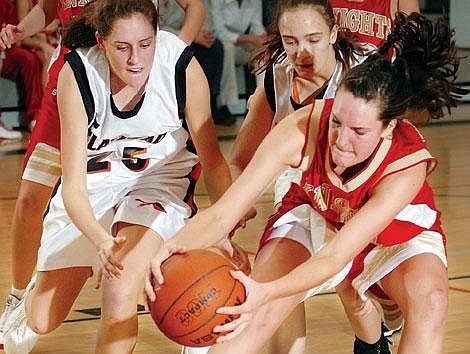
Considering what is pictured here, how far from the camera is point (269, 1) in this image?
1120 cm

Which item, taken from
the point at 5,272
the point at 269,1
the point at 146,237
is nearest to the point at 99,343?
the point at 146,237

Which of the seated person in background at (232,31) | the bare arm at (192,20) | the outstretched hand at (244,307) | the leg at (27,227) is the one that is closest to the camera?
the outstretched hand at (244,307)

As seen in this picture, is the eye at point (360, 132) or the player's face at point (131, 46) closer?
the eye at point (360, 132)

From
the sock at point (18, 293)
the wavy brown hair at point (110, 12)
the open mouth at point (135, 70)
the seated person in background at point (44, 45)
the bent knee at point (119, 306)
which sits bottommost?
the seated person in background at point (44, 45)

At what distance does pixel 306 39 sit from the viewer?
358cm

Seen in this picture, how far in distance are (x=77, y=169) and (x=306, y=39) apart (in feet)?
2.76

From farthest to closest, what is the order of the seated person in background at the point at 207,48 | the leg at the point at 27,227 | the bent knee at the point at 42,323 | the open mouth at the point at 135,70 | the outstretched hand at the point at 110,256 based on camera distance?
1. the seated person in background at the point at 207,48
2. the leg at the point at 27,227
3. the bent knee at the point at 42,323
4. the open mouth at the point at 135,70
5. the outstretched hand at the point at 110,256

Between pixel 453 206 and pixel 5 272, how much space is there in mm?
2792

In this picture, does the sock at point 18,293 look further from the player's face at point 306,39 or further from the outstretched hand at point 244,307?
the outstretched hand at point 244,307

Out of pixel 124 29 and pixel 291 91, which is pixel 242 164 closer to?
pixel 291 91

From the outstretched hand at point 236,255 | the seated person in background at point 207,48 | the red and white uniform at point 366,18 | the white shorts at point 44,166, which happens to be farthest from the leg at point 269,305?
the seated person in background at point 207,48

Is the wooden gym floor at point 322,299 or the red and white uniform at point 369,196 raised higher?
the red and white uniform at point 369,196

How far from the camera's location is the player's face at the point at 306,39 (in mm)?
3582

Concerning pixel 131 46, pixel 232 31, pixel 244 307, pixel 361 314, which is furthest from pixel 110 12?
pixel 232 31
